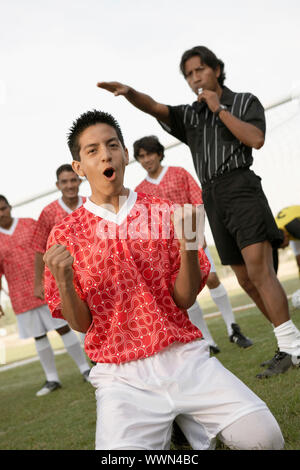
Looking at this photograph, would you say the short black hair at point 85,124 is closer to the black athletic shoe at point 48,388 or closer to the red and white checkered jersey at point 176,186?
the red and white checkered jersey at point 176,186

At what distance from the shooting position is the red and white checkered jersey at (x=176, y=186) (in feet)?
16.5

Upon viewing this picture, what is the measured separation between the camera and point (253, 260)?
3334mm

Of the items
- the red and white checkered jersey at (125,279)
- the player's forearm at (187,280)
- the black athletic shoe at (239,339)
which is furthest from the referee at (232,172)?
the player's forearm at (187,280)

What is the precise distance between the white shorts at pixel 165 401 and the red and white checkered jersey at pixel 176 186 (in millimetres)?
2999

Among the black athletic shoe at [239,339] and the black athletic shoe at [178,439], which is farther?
the black athletic shoe at [239,339]

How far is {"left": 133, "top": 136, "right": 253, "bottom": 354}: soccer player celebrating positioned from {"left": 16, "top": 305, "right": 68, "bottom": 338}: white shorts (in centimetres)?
170

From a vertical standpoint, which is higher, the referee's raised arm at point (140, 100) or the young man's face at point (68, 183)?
the referee's raised arm at point (140, 100)

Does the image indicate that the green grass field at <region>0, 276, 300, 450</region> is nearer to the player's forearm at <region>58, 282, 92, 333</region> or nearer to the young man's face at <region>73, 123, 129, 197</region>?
the player's forearm at <region>58, 282, 92, 333</region>

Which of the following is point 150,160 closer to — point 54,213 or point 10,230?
point 54,213

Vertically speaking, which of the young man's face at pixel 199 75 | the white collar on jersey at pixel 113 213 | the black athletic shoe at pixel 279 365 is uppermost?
the young man's face at pixel 199 75

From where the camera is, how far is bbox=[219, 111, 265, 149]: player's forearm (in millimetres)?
3256

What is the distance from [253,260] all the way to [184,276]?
1.31 m

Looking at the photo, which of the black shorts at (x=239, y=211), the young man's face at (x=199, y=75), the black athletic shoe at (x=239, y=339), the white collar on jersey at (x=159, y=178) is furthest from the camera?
the white collar on jersey at (x=159, y=178)
